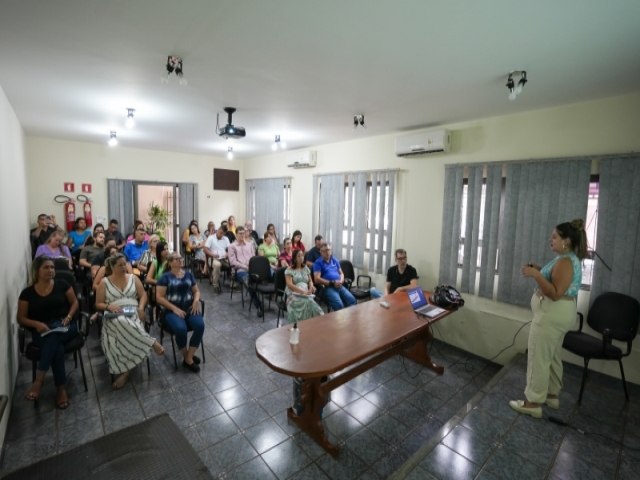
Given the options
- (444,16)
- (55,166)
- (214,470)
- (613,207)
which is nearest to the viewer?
(444,16)

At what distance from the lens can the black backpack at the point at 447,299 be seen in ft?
11.6

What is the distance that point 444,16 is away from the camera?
1793mm

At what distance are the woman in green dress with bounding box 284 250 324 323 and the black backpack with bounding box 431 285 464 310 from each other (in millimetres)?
1359

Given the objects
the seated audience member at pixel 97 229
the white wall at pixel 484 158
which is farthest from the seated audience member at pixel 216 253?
the white wall at pixel 484 158

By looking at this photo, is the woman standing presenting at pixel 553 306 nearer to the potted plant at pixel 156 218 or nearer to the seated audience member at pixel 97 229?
the seated audience member at pixel 97 229

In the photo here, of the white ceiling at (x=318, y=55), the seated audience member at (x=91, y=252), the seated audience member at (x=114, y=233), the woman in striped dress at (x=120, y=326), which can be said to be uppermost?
the white ceiling at (x=318, y=55)

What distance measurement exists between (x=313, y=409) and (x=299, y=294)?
1680mm

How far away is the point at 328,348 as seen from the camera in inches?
92.3

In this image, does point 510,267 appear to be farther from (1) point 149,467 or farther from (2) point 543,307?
(1) point 149,467

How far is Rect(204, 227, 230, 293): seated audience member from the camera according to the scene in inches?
245

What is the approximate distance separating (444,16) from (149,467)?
10.5 ft

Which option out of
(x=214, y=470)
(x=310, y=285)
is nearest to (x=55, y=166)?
(x=310, y=285)

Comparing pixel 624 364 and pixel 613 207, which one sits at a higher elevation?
pixel 613 207

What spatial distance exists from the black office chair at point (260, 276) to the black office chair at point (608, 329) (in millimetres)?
3582
